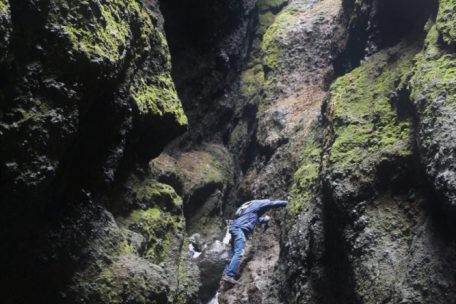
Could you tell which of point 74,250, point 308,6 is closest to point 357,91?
point 74,250

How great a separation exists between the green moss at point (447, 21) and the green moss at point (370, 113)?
0.96 meters

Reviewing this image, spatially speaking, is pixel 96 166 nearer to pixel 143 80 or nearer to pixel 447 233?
pixel 143 80

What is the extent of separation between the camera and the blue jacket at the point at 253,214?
33.5 ft

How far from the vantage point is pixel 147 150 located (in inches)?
294

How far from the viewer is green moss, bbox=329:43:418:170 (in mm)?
7539

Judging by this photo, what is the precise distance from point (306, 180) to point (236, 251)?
233 cm

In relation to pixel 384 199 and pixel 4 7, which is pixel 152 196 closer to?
pixel 384 199

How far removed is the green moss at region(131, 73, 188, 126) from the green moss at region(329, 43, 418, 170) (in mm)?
3123

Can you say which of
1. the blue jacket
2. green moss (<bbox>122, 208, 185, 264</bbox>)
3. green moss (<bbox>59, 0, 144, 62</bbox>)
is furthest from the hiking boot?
green moss (<bbox>59, 0, 144, 62</bbox>)

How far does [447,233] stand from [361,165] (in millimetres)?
1864

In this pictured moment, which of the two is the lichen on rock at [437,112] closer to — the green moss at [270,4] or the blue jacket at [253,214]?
the blue jacket at [253,214]

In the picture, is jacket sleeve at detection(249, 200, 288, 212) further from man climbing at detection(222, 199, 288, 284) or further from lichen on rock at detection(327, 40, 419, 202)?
lichen on rock at detection(327, 40, 419, 202)

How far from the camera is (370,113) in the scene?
8422 mm

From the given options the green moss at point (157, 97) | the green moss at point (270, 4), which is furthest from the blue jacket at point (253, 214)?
the green moss at point (270, 4)
